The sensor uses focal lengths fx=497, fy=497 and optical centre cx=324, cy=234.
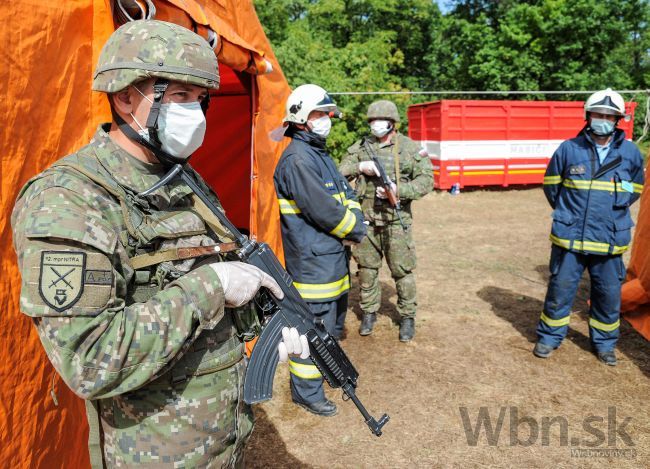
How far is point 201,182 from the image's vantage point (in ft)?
5.67

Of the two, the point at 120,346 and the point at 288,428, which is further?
the point at 288,428

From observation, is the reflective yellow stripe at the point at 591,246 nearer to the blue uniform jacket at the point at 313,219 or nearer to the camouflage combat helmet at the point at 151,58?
the blue uniform jacket at the point at 313,219

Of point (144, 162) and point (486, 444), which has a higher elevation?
point (144, 162)

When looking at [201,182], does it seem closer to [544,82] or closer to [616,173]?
[616,173]

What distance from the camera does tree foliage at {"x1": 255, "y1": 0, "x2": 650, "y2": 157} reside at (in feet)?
51.9

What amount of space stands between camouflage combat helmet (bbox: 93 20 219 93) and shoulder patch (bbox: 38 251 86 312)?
0.51 metres

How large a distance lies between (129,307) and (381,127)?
144 inches

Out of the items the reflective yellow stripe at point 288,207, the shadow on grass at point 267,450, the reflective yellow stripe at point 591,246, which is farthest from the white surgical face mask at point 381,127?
the shadow on grass at point 267,450

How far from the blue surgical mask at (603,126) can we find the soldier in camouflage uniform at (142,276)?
10.9 ft

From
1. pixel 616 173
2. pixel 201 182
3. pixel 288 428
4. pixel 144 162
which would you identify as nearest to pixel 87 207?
pixel 144 162

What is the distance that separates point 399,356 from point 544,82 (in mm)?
19619

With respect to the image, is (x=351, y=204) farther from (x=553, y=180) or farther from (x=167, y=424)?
(x=167, y=424)

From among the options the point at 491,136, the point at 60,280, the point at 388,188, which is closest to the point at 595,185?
the point at 388,188

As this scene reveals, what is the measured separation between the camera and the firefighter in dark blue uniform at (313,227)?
3.26 m
